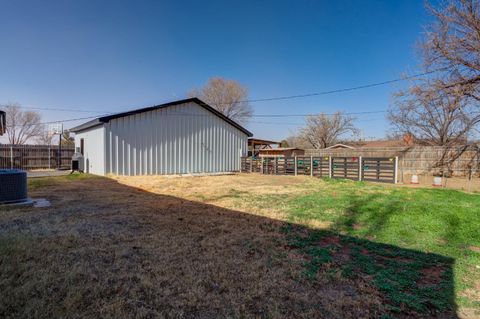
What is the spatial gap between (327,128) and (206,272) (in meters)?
36.0

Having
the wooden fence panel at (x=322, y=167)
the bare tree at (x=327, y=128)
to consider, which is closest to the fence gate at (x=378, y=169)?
the wooden fence panel at (x=322, y=167)

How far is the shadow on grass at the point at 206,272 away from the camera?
1926 millimetres

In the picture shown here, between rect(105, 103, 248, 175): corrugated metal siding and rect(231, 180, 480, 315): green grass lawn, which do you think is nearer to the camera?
rect(231, 180, 480, 315): green grass lawn

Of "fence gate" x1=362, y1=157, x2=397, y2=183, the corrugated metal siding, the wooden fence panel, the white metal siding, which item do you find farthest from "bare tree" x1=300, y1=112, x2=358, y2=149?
the white metal siding

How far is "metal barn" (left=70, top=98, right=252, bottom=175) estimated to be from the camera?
39.8 feet

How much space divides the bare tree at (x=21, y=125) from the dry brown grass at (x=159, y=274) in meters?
38.8

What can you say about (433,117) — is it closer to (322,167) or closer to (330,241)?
(322,167)

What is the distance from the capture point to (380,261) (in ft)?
9.77

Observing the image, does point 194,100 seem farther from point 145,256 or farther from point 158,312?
point 158,312

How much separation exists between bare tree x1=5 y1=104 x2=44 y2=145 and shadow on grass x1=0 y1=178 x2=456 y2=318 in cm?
3899

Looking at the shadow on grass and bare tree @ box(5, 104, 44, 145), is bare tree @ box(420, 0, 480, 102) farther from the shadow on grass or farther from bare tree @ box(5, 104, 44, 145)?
bare tree @ box(5, 104, 44, 145)

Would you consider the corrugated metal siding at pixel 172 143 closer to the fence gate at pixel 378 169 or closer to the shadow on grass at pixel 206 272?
the fence gate at pixel 378 169

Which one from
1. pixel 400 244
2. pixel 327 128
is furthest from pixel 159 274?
pixel 327 128

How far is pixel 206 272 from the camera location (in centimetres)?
254
